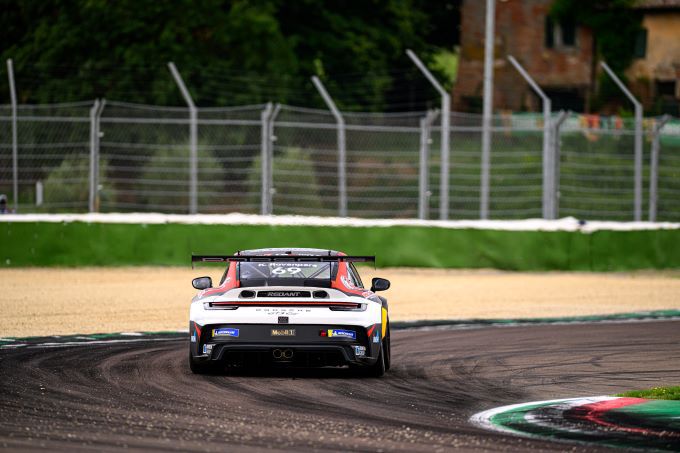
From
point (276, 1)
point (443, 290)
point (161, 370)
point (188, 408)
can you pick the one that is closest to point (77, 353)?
point (161, 370)

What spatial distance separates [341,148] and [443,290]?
3.55m

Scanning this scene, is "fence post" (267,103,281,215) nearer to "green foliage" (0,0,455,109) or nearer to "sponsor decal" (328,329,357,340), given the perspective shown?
"green foliage" (0,0,455,109)

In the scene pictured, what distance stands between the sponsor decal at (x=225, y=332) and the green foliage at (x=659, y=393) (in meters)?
3.03

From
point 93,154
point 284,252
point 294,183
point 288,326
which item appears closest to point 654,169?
point 294,183

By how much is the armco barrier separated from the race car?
1303 centimetres

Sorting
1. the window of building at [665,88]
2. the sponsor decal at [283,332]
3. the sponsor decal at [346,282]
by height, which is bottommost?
the sponsor decal at [283,332]

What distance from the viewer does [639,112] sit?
90.1 feet

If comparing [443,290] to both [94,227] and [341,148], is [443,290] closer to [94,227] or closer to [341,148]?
[341,148]

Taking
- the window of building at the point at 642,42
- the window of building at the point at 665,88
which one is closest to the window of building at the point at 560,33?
the window of building at the point at 642,42

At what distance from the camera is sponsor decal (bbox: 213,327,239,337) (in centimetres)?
1245

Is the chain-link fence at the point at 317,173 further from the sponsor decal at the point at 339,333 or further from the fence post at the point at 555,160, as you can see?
the sponsor decal at the point at 339,333

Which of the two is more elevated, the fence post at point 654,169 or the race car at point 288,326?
the fence post at point 654,169

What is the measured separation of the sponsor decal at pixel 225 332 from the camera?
1245cm

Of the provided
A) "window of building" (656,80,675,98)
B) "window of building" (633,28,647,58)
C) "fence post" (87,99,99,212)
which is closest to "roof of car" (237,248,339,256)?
"fence post" (87,99,99,212)
